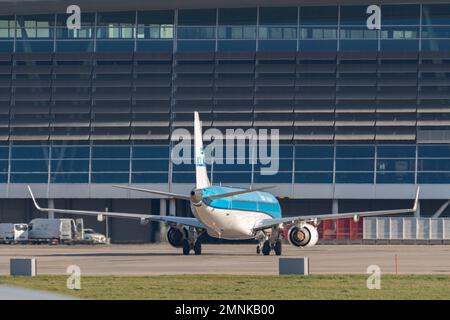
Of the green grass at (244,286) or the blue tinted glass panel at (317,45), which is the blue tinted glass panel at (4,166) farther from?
the green grass at (244,286)

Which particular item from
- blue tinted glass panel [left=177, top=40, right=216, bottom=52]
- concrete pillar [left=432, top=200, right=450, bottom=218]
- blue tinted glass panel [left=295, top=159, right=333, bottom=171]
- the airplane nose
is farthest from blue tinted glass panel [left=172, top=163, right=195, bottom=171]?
the airplane nose

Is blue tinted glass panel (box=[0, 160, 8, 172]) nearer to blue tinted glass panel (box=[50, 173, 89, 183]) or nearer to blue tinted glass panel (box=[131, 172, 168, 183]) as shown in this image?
blue tinted glass panel (box=[50, 173, 89, 183])

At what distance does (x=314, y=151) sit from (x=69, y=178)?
79.2 ft

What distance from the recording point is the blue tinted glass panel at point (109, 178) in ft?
370

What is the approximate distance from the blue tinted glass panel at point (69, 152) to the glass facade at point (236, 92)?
10 centimetres

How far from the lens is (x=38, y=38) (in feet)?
383

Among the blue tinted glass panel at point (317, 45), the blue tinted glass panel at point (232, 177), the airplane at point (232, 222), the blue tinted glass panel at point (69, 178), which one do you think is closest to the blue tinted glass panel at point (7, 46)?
the blue tinted glass panel at point (69, 178)

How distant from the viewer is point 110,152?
11419 centimetres

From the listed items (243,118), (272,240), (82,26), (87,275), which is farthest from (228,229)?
(82,26)

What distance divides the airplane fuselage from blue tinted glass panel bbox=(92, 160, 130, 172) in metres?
36.5

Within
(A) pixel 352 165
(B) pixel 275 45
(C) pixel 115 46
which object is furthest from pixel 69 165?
(A) pixel 352 165

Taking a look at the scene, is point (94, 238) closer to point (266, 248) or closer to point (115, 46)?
point (115, 46)

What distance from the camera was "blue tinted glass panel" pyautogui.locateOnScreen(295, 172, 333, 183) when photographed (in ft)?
365

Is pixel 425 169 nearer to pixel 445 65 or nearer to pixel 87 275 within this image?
pixel 445 65
